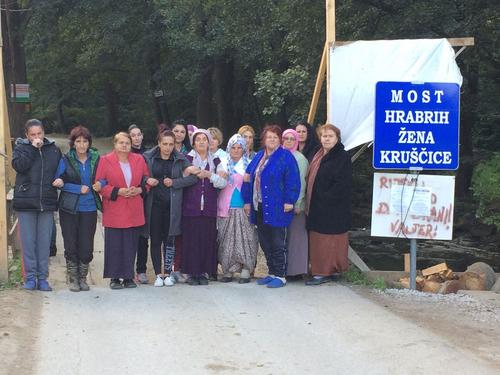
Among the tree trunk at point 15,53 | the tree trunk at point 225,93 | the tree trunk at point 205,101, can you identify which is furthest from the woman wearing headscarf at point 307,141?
the tree trunk at point 15,53

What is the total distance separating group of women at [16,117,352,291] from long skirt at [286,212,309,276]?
1cm

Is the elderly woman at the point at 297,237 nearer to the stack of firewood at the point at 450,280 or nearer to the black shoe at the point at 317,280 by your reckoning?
the black shoe at the point at 317,280

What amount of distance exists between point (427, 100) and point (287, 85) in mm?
7136

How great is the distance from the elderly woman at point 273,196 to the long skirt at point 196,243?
510 millimetres

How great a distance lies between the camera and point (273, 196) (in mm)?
7012

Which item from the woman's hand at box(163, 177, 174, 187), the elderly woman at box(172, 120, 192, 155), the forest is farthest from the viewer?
the forest

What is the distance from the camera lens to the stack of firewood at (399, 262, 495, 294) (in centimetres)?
778

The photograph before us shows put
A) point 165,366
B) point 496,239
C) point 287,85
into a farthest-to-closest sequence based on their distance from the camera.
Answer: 1. point 496,239
2. point 287,85
3. point 165,366

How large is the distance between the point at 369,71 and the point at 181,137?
2.41 m

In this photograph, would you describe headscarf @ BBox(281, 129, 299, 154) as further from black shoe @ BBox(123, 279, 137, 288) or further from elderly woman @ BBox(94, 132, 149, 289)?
black shoe @ BBox(123, 279, 137, 288)

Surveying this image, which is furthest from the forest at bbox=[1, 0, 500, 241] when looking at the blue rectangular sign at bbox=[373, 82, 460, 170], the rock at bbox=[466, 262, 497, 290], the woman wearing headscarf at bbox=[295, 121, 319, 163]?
the woman wearing headscarf at bbox=[295, 121, 319, 163]

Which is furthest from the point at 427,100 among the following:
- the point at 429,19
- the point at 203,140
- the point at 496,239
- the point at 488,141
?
the point at 488,141

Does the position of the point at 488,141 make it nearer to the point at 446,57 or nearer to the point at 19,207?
the point at 446,57

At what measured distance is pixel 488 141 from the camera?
74.0 feet
